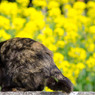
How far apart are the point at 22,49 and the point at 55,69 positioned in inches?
20.7

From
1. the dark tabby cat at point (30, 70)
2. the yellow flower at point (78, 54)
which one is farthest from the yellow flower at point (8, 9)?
the dark tabby cat at point (30, 70)

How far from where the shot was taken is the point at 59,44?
7.24 m

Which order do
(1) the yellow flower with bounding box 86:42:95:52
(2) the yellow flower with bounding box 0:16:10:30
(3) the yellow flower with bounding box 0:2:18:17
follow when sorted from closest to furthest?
1. (2) the yellow flower with bounding box 0:16:10:30
2. (3) the yellow flower with bounding box 0:2:18:17
3. (1) the yellow flower with bounding box 86:42:95:52

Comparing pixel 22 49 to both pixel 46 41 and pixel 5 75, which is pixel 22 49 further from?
pixel 46 41

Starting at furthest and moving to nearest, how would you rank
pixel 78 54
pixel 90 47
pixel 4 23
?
pixel 90 47, pixel 78 54, pixel 4 23

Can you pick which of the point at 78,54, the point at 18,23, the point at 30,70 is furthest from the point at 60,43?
the point at 30,70

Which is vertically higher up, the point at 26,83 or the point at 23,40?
the point at 23,40

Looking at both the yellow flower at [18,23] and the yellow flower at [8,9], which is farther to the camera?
the yellow flower at [8,9]

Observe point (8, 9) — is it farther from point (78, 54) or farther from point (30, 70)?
point (30, 70)

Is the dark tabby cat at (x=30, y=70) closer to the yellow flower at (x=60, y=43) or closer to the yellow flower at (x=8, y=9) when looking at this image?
the yellow flower at (x=60, y=43)

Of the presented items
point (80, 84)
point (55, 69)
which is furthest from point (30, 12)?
point (55, 69)

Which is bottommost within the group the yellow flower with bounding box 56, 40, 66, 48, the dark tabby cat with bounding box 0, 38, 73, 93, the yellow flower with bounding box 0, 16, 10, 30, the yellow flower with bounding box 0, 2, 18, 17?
the dark tabby cat with bounding box 0, 38, 73, 93

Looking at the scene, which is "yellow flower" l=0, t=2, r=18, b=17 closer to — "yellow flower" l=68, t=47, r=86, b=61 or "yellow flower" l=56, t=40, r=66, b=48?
"yellow flower" l=56, t=40, r=66, b=48

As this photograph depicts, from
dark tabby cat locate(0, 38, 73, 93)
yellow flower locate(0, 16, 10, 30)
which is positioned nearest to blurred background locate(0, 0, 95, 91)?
yellow flower locate(0, 16, 10, 30)
